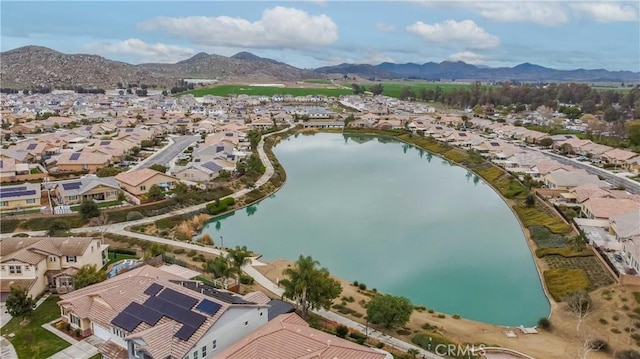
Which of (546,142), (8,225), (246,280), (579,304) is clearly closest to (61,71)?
(8,225)

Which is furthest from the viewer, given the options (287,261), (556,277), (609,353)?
(287,261)

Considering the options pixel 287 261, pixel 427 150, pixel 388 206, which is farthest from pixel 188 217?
pixel 427 150

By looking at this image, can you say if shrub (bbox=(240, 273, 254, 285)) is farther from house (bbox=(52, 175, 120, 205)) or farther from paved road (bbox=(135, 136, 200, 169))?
paved road (bbox=(135, 136, 200, 169))

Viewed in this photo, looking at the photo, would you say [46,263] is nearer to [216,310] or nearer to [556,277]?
[216,310]

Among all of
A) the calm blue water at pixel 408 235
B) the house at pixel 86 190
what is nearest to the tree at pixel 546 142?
the calm blue water at pixel 408 235

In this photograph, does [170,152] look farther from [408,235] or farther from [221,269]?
[221,269]

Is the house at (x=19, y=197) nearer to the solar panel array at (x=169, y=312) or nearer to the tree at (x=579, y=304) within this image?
the solar panel array at (x=169, y=312)
